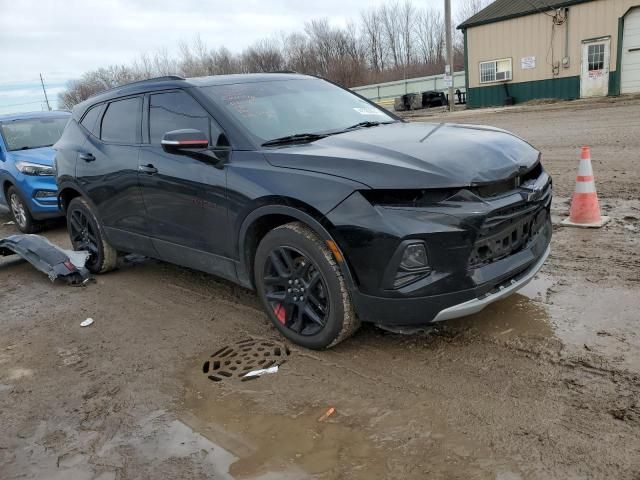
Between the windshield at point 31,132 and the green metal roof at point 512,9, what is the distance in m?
21.5

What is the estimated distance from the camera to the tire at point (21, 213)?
8203 mm

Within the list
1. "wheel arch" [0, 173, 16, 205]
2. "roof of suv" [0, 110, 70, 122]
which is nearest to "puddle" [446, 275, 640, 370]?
"wheel arch" [0, 173, 16, 205]

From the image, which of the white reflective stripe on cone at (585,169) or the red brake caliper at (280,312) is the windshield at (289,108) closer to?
the red brake caliper at (280,312)

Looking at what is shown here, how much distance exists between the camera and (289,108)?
4254 mm

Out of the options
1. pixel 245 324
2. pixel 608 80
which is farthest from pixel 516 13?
pixel 245 324

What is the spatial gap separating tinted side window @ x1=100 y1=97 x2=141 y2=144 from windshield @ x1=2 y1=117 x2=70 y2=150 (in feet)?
14.1

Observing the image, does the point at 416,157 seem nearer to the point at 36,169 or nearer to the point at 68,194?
the point at 68,194

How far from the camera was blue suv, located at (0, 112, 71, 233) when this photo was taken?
7945 millimetres

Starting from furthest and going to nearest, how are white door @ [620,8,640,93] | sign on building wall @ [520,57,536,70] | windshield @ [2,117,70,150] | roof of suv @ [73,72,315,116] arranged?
sign on building wall @ [520,57,536,70]
white door @ [620,8,640,93]
windshield @ [2,117,70,150]
roof of suv @ [73,72,315,116]

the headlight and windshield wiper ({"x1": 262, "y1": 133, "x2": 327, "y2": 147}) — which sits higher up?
windshield wiper ({"x1": 262, "y1": 133, "x2": 327, "y2": 147})

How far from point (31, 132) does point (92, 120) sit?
14.0ft

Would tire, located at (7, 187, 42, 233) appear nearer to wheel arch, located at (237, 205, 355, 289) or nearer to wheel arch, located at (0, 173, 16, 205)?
wheel arch, located at (0, 173, 16, 205)

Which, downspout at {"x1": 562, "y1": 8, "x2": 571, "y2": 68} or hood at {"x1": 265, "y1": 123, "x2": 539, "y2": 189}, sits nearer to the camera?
A: hood at {"x1": 265, "y1": 123, "x2": 539, "y2": 189}

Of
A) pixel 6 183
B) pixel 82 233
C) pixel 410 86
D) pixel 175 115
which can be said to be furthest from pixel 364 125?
pixel 410 86
